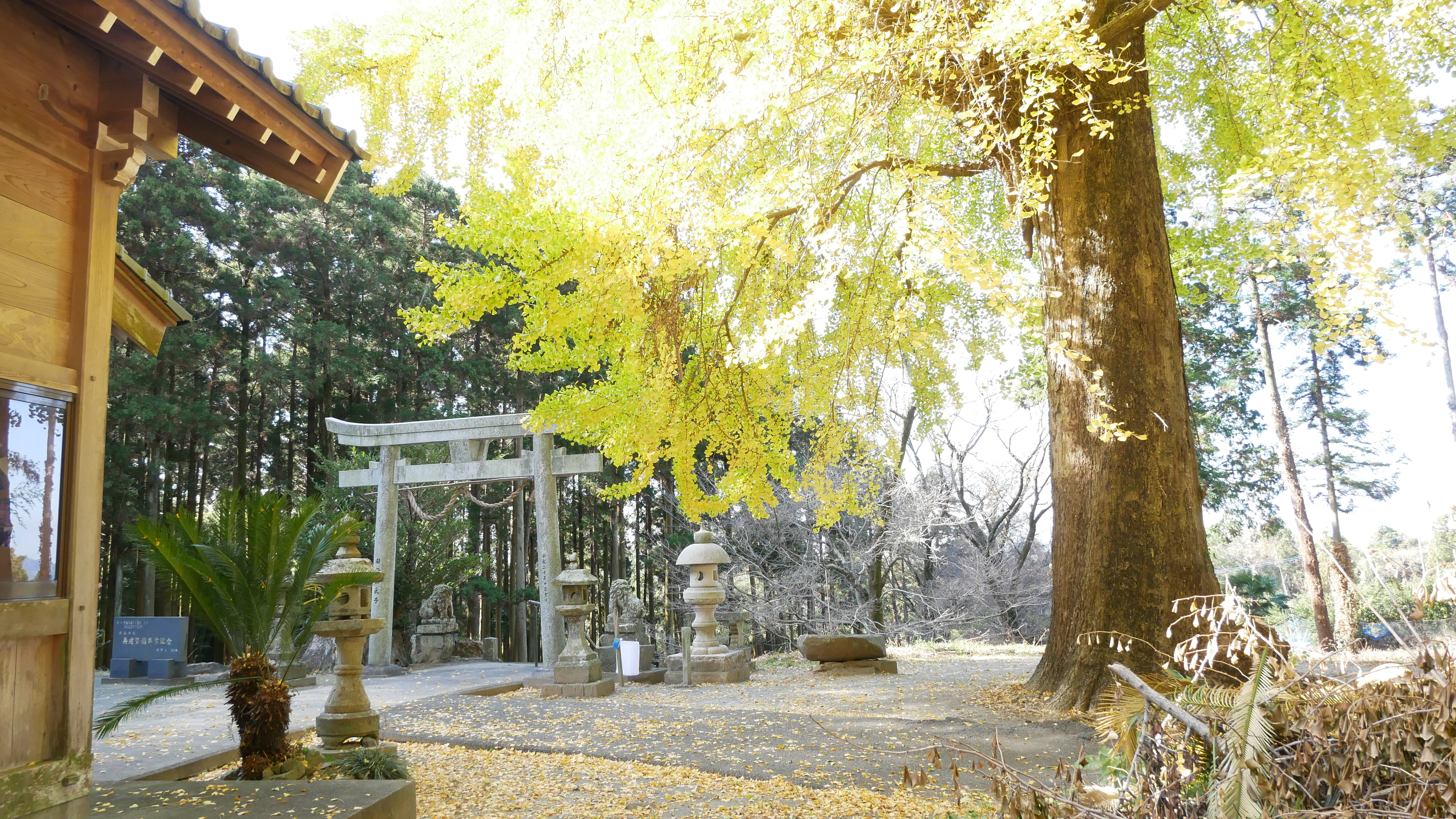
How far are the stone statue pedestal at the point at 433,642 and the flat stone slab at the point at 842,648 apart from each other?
7.86m

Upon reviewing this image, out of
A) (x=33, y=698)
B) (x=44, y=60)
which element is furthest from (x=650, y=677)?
(x=44, y=60)

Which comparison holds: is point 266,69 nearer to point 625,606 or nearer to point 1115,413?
point 1115,413

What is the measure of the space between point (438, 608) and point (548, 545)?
4.60 m

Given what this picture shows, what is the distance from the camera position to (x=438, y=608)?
15578 millimetres

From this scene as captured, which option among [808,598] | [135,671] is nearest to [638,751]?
[135,671]

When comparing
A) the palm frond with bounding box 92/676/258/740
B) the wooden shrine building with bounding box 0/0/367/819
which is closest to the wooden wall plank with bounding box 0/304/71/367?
the wooden shrine building with bounding box 0/0/367/819

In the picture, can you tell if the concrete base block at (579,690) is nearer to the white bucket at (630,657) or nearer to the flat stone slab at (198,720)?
the flat stone slab at (198,720)

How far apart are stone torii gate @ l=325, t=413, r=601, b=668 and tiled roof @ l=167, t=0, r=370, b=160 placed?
8.21m

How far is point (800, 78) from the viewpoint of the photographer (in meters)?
5.07

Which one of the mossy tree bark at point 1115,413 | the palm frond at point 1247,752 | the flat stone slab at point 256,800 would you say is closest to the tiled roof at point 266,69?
the flat stone slab at point 256,800

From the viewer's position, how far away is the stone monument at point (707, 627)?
1084cm

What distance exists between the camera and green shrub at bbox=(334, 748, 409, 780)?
4859 mm

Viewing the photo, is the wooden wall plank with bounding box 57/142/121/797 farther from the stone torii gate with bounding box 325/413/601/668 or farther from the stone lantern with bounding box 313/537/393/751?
the stone torii gate with bounding box 325/413/601/668

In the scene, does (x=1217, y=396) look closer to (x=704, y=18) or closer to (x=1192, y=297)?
(x=1192, y=297)
